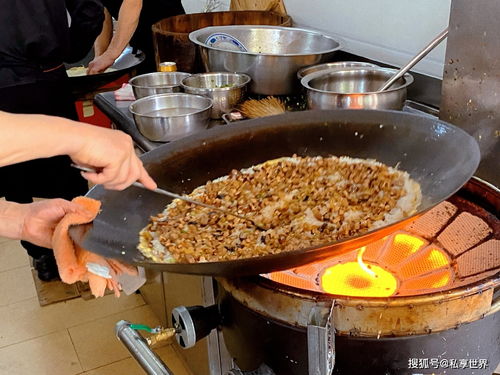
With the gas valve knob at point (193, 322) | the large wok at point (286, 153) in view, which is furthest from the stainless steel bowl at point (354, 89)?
the gas valve knob at point (193, 322)

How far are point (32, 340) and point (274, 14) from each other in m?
1.80

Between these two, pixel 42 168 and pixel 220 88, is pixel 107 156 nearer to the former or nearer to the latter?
pixel 220 88

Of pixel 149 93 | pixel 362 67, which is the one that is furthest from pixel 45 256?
pixel 362 67

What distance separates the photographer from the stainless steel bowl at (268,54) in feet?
6.23

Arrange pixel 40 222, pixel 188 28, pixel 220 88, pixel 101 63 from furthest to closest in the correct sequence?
pixel 101 63 < pixel 188 28 < pixel 220 88 < pixel 40 222

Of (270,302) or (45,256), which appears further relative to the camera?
(45,256)

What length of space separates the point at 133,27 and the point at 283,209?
6.37ft

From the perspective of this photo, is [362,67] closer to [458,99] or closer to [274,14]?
[458,99]

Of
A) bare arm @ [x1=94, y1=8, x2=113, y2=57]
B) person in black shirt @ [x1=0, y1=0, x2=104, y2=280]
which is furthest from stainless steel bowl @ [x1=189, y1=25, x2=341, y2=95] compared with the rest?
bare arm @ [x1=94, y1=8, x2=113, y2=57]

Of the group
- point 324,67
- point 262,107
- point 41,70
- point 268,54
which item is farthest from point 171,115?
point 41,70

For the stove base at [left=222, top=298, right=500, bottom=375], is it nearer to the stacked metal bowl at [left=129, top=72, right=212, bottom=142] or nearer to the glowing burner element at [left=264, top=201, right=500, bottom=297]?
the glowing burner element at [left=264, top=201, right=500, bottom=297]

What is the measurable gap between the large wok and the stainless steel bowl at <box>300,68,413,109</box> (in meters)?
0.19

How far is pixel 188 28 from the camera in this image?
2604 millimetres

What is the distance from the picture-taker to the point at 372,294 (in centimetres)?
114
